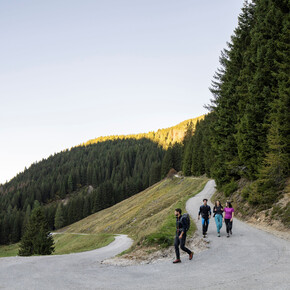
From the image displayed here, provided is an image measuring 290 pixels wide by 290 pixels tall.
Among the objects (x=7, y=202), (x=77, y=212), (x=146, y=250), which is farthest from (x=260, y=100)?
(x=7, y=202)

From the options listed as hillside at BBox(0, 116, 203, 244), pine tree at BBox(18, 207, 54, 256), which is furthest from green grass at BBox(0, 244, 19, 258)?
pine tree at BBox(18, 207, 54, 256)

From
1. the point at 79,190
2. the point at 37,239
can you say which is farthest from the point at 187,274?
the point at 79,190

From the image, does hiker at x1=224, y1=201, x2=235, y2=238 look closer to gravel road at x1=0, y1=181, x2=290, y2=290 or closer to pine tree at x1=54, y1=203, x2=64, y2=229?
gravel road at x1=0, y1=181, x2=290, y2=290

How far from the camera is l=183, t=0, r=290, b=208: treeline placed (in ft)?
57.8

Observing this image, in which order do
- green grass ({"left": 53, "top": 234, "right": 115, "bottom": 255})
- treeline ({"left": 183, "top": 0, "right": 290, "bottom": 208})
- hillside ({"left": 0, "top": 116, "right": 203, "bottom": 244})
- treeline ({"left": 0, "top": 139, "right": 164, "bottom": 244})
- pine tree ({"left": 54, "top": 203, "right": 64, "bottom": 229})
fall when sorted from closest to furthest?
treeline ({"left": 183, "top": 0, "right": 290, "bottom": 208}) < green grass ({"left": 53, "top": 234, "right": 115, "bottom": 255}) < pine tree ({"left": 54, "top": 203, "right": 64, "bottom": 229}) < hillside ({"left": 0, "top": 116, "right": 203, "bottom": 244}) < treeline ({"left": 0, "top": 139, "right": 164, "bottom": 244})

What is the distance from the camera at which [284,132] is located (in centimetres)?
1745

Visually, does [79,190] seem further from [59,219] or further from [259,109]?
[259,109]

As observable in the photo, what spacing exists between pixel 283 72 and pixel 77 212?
331ft

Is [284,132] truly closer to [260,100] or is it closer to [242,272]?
[260,100]

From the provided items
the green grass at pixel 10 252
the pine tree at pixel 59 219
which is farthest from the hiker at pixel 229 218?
the pine tree at pixel 59 219

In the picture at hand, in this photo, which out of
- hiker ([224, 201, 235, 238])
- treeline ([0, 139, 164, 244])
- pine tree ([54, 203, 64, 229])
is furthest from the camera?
treeline ([0, 139, 164, 244])

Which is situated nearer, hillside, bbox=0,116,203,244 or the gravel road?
the gravel road

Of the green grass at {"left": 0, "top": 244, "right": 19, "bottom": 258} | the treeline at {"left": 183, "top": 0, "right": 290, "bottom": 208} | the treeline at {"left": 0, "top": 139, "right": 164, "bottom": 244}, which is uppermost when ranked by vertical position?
the treeline at {"left": 183, "top": 0, "right": 290, "bottom": 208}

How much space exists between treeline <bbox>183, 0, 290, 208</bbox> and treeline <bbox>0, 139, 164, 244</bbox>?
272 ft
